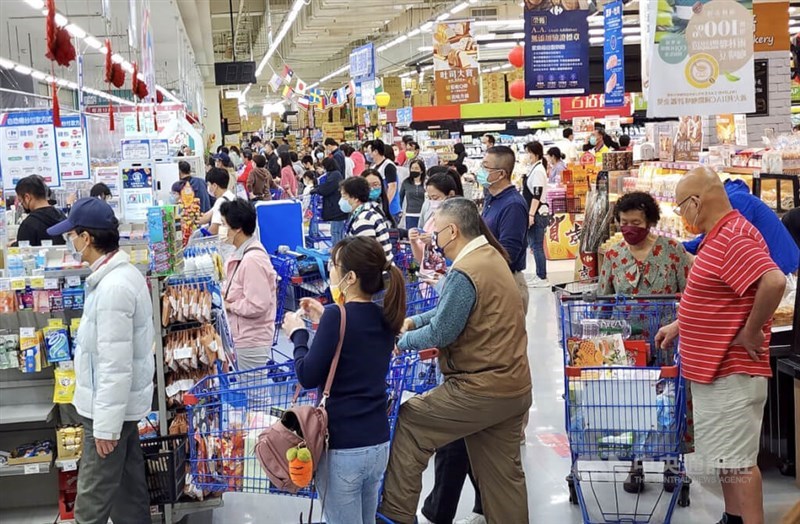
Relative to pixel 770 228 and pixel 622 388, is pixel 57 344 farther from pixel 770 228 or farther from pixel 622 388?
pixel 770 228

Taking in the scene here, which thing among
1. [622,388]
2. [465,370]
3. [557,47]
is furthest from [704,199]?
[557,47]

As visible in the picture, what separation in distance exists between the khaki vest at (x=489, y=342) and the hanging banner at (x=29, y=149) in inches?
412

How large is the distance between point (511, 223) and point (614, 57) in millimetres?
5690

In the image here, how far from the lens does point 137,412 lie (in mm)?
4176

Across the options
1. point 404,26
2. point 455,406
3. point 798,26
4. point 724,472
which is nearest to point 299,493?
point 455,406

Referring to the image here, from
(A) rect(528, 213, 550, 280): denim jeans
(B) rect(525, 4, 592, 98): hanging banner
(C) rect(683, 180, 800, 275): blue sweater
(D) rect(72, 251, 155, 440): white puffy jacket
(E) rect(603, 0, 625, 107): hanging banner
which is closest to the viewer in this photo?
(D) rect(72, 251, 155, 440): white puffy jacket

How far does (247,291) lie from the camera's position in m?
5.85

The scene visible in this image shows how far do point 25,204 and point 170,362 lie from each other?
4.21 meters

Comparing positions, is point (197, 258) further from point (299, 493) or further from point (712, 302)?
point (712, 302)

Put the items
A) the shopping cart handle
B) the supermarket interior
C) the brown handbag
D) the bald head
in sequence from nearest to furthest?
1. the brown handbag
2. the supermarket interior
3. the shopping cart handle
4. the bald head

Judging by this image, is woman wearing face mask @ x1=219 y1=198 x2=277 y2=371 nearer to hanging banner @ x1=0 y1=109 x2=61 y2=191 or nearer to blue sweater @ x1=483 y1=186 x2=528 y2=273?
blue sweater @ x1=483 y1=186 x2=528 y2=273

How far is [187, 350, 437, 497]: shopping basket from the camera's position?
4031 millimetres

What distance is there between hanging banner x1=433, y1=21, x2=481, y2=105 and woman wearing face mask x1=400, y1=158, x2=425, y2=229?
18.2ft

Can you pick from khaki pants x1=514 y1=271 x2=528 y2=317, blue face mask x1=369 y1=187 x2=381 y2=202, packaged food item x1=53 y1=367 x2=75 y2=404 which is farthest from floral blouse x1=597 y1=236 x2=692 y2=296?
A: blue face mask x1=369 y1=187 x2=381 y2=202
